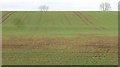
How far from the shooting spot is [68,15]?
6125 cm

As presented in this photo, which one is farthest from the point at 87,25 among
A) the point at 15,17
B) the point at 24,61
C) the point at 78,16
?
the point at 24,61

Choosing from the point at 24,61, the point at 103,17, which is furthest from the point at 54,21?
the point at 24,61

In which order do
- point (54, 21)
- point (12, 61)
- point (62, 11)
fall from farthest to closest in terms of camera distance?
point (62, 11), point (54, 21), point (12, 61)

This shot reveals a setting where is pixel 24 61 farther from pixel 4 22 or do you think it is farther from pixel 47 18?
pixel 47 18

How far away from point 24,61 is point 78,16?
45.5 m

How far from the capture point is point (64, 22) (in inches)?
2096

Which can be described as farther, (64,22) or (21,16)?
(21,16)

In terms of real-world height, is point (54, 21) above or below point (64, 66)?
below

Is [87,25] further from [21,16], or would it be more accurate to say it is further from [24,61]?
[24,61]

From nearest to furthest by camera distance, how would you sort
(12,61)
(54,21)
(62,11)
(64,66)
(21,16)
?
1. (64,66)
2. (12,61)
3. (54,21)
4. (21,16)
5. (62,11)

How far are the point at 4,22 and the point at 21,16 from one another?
777 cm

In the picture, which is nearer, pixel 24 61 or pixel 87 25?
pixel 24 61

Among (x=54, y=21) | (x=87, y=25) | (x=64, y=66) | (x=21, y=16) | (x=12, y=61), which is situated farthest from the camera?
(x=21, y=16)

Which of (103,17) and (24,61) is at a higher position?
(24,61)
